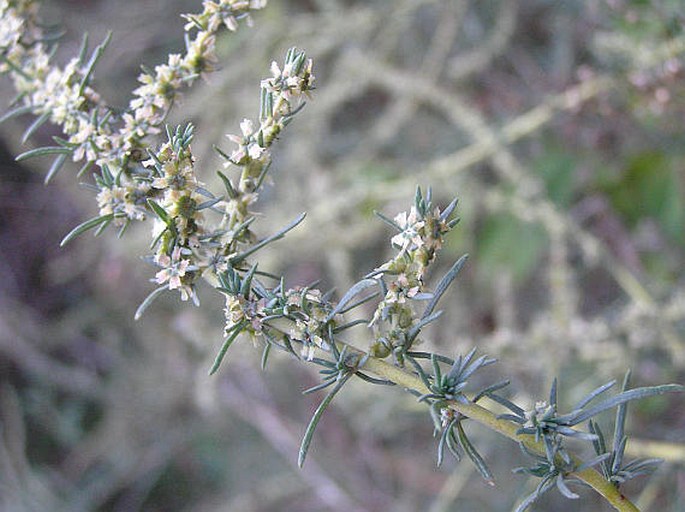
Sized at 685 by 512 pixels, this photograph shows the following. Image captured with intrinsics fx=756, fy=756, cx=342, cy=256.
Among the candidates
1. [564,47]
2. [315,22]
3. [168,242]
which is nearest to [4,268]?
[315,22]

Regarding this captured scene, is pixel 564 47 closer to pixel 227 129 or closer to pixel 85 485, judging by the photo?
pixel 227 129

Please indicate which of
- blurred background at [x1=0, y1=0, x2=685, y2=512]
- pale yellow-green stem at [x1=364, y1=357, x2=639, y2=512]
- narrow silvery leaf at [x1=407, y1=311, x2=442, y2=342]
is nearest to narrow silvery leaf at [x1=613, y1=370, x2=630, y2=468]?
pale yellow-green stem at [x1=364, y1=357, x2=639, y2=512]

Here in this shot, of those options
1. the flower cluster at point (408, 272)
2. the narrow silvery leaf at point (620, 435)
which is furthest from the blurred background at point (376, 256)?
the flower cluster at point (408, 272)

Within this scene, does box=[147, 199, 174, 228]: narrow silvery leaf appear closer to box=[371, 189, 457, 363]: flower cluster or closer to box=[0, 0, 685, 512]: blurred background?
box=[371, 189, 457, 363]: flower cluster

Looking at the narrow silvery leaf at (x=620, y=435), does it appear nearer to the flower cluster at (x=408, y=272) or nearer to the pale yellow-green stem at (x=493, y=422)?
the pale yellow-green stem at (x=493, y=422)

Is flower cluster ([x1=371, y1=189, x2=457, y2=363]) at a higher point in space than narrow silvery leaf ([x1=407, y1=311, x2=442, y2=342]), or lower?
higher

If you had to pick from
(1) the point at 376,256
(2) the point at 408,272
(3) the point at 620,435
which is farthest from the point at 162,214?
(1) the point at 376,256
